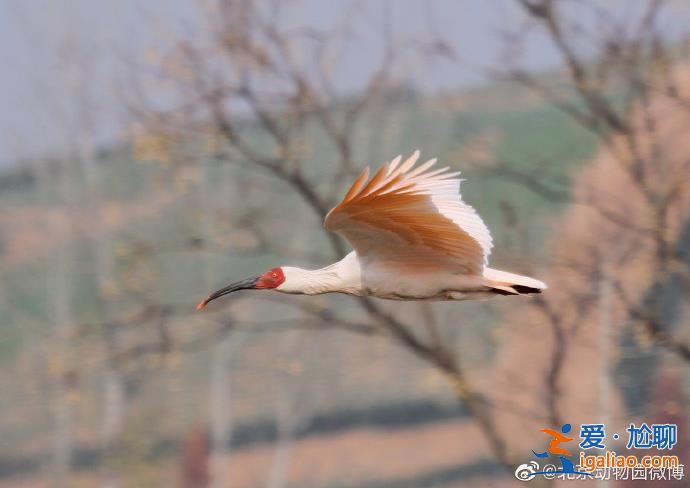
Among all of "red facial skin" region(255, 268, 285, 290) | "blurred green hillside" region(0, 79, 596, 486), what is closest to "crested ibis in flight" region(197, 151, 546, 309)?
"red facial skin" region(255, 268, 285, 290)

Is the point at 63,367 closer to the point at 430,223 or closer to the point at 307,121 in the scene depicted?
the point at 307,121

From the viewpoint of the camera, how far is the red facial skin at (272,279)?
723cm

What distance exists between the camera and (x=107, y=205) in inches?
1115

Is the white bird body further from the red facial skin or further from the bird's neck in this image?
the red facial skin

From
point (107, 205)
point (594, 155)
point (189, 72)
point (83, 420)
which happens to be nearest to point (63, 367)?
point (189, 72)

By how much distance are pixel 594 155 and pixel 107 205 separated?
1504 centimetres

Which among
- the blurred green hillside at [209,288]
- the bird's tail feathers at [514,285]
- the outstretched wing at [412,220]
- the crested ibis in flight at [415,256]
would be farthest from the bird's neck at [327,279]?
the blurred green hillside at [209,288]

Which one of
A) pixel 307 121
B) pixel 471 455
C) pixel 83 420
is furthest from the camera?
pixel 83 420

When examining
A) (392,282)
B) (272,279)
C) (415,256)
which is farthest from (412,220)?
(272,279)

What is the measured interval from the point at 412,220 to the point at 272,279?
1.01m

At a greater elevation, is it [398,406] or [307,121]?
[307,121]

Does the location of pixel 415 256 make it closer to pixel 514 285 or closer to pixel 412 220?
pixel 412 220

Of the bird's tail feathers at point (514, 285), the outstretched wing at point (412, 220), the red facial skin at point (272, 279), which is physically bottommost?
the bird's tail feathers at point (514, 285)

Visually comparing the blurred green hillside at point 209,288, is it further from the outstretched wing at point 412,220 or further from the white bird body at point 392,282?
the outstretched wing at point 412,220
